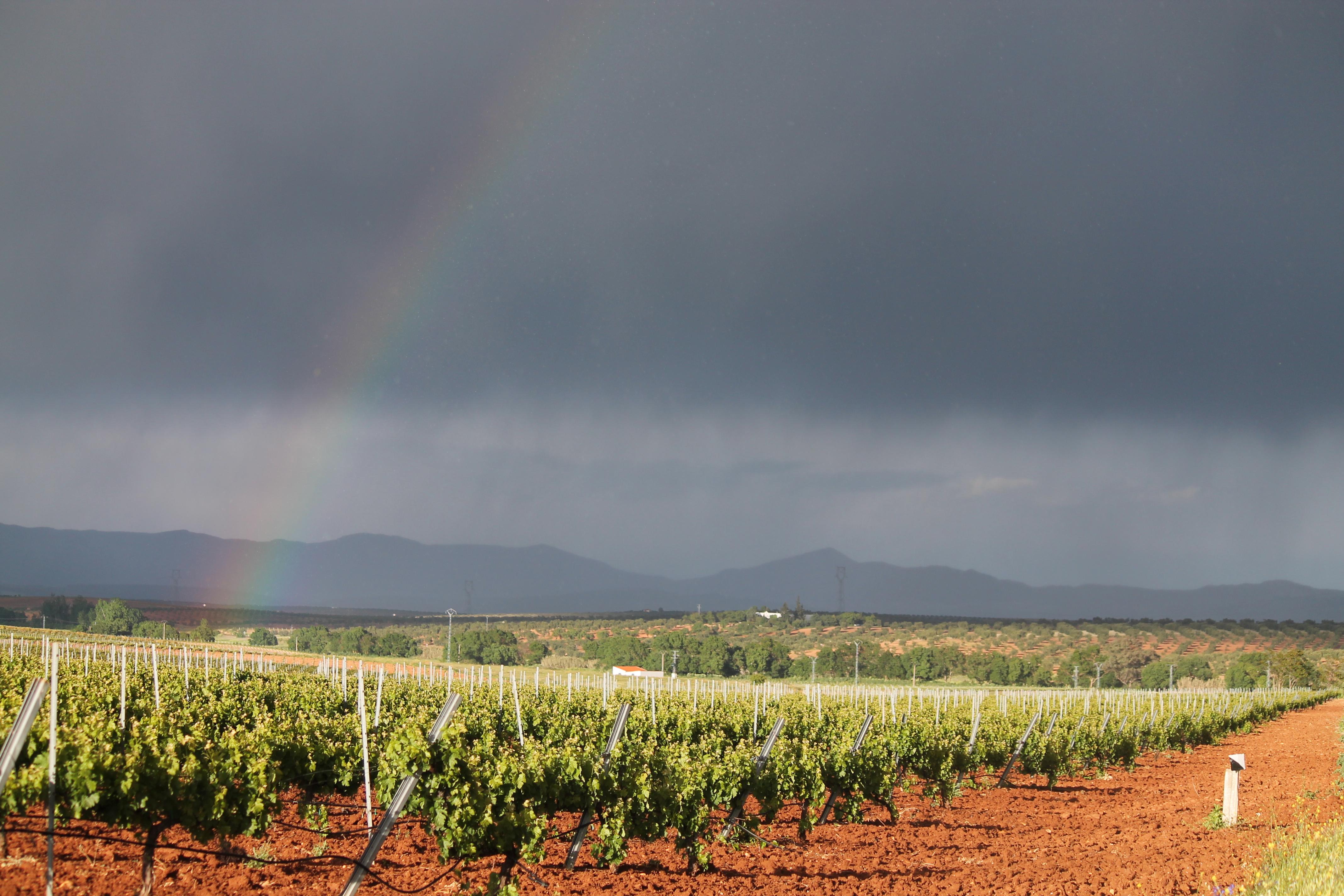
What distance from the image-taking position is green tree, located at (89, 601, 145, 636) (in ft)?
359

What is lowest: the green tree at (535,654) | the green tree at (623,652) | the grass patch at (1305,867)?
the green tree at (535,654)

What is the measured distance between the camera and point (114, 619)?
112625mm

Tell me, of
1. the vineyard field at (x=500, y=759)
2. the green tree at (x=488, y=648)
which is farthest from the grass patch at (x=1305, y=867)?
the green tree at (x=488, y=648)

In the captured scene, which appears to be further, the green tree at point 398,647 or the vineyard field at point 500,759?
the green tree at point 398,647

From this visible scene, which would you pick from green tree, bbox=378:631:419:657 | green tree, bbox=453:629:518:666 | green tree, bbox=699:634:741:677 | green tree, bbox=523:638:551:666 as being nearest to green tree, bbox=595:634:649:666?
green tree, bbox=699:634:741:677

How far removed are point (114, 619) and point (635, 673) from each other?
77439 millimetres

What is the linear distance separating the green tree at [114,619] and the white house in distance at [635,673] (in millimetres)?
61930

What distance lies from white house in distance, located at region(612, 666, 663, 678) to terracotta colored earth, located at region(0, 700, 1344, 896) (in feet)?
128

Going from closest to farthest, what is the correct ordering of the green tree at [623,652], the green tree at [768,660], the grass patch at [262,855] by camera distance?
1. the grass patch at [262,855]
2. the green tree at [768,660]
3. the green tree at [623,652]

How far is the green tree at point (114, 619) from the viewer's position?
359 ft

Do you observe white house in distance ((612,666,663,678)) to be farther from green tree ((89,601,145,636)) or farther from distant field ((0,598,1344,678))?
green tree ((89,601,145,636))

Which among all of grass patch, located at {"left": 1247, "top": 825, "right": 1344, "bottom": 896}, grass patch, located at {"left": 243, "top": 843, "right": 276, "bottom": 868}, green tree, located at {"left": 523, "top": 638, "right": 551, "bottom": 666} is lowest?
green tree, located at {"left": 523, "top": 638, "right": 551, "bottom": 666}

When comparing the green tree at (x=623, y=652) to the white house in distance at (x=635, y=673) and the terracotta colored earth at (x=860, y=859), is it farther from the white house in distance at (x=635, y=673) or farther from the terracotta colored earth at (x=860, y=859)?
the terracotta colored earth at (x=860, y=859)

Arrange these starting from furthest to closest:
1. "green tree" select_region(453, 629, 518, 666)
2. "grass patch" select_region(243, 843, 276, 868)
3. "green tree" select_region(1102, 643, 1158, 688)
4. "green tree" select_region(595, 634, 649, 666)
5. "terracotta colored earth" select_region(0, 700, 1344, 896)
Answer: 1. "green tree" select_region(1102, 643, 1158, 688)
2. "green tree" select_region(595, 634, 649, 666)
3. "green tree" select_region(453, 629, 518, 666)
4. "grass patch" select_region(243, 843, 276, 868)
5. "terracotta colored earth" select_region(0, 700, 1344, 896)
